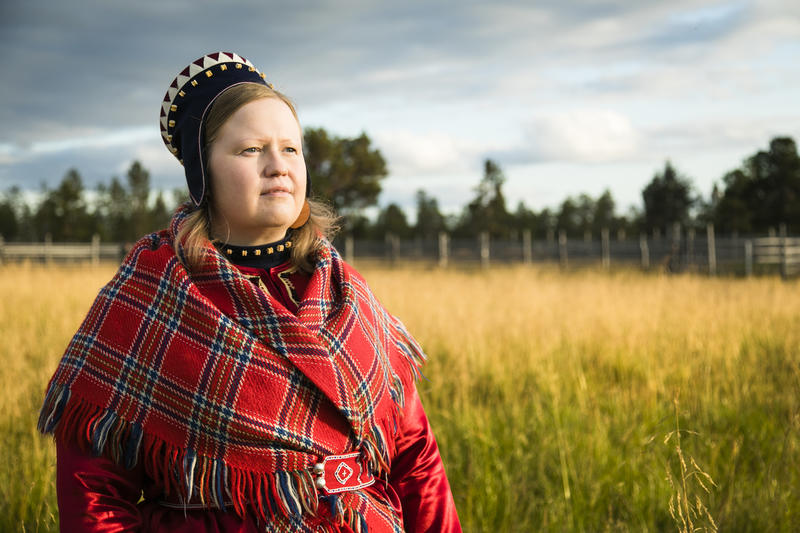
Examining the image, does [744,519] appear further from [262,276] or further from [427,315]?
[427,315]

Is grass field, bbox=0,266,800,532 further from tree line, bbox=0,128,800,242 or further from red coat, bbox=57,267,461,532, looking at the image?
tree line, bbox=0,128,800,242

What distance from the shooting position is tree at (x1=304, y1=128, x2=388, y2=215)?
3788cm

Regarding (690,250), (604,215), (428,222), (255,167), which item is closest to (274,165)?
(255,167)

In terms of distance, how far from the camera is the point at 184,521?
1225mm

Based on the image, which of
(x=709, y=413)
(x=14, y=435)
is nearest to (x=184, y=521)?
(x=14, y=435)

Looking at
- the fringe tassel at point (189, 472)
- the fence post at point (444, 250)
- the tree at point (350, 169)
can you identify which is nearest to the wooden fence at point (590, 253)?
the fence post at point (444, 250)

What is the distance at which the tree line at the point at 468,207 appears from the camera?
36.1 meters

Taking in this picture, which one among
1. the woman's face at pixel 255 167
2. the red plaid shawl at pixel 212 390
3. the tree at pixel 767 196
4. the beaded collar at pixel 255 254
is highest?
the tree at pixel 767 196

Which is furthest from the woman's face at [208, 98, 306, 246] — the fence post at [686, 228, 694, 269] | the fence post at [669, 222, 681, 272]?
the fence post at [686, 228, 694, 269]

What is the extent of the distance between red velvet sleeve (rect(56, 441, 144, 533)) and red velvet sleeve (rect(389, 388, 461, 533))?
1.91 feet

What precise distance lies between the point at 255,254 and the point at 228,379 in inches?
12.9

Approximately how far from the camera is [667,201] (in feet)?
Answer: 143

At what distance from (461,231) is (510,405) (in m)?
45.2

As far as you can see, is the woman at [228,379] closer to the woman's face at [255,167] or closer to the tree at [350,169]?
the woman's face at [255,167]
